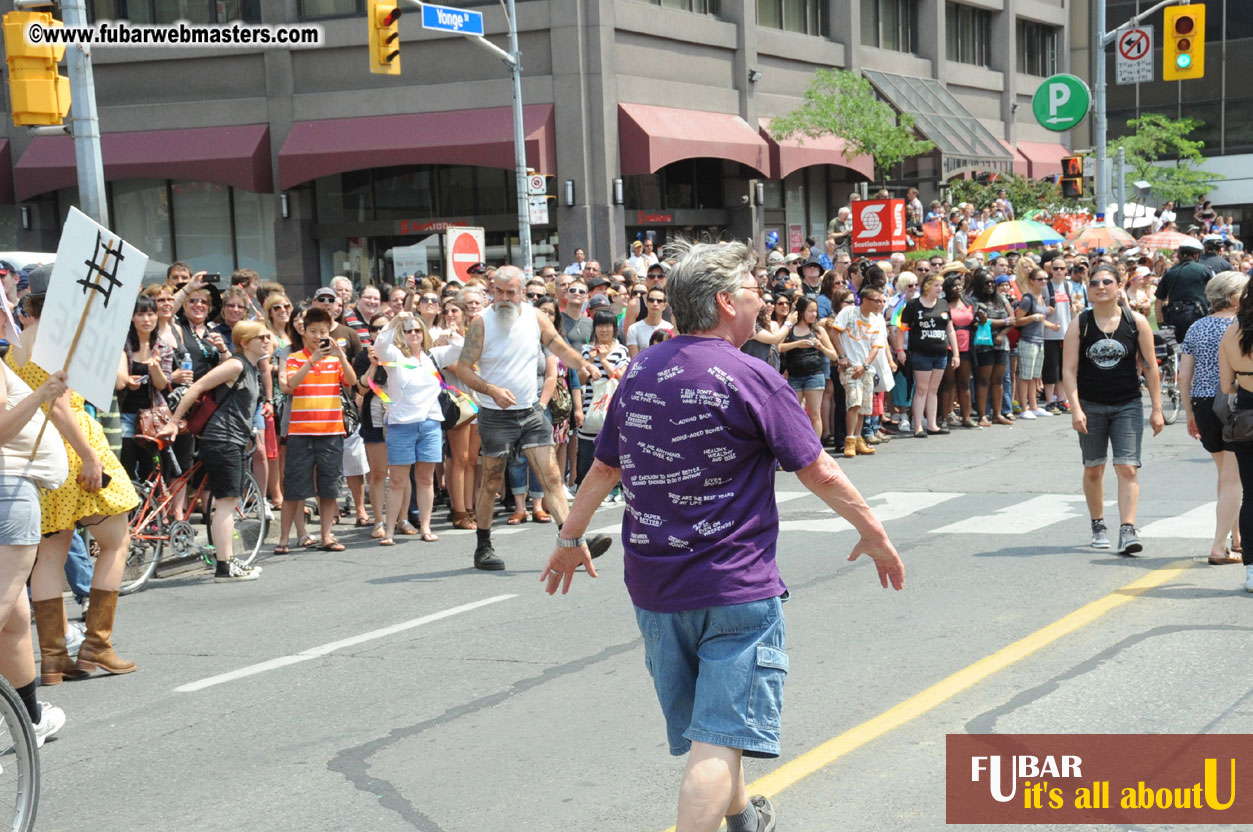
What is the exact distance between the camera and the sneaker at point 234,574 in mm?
10047

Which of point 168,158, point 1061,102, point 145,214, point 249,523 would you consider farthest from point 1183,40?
point 145,214

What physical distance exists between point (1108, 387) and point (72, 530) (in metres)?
6.37

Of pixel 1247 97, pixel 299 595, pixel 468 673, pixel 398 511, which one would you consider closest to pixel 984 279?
pixel 398 511

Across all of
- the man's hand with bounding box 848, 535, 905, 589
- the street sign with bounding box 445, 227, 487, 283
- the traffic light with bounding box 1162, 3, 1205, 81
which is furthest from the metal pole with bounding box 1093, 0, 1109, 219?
the man's hand with bounding box 848, 535, 905, 589

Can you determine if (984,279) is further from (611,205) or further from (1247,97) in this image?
(1247,97)

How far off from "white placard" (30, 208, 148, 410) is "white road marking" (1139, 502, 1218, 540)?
704 cm

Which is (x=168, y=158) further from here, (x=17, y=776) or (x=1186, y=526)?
(x=17, y=776)

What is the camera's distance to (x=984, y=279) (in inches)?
699

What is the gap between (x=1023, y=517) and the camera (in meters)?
11.0

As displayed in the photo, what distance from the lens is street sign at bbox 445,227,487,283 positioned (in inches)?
741

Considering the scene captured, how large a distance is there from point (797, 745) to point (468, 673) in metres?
2.01

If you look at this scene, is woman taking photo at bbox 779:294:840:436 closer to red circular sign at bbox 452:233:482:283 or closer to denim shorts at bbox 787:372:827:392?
denim shorts at bbox 787:372:827:392

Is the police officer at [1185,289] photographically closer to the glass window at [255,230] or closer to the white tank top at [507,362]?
the white tank top at [507,362]

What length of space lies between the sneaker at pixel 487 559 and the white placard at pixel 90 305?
13.5 feet
